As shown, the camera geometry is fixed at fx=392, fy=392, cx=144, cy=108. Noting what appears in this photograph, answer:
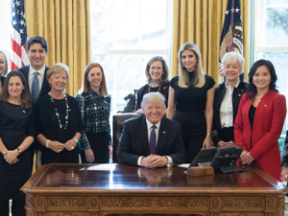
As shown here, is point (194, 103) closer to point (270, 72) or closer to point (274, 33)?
point (270, 72)

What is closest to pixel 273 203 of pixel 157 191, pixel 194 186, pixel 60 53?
pixel 194 186

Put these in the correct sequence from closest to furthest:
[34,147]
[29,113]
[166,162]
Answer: [166,162]
[29,113]
[34,147]

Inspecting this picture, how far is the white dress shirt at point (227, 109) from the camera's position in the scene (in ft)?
11.3

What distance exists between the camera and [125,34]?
5426 millimetres

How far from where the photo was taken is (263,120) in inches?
121

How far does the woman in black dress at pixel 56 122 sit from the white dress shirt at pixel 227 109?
1.29 metres

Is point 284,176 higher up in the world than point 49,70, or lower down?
lower down

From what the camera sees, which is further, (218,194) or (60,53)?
(60,53)

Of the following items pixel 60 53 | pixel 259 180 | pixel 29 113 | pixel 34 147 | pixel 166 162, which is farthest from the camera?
pixel 60 53

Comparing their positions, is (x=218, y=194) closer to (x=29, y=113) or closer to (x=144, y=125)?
(x=144, y=125)

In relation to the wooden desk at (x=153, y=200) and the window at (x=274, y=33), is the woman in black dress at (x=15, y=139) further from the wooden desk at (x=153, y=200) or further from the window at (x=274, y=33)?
the window at (x=274, y=33)

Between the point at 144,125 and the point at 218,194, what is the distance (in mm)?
966

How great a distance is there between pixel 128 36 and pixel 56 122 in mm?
2453

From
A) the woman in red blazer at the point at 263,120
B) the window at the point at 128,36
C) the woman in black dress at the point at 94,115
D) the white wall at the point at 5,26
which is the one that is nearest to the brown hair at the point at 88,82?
the woman in black dress at the point at 94,115
